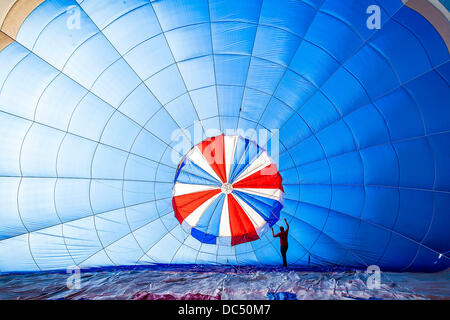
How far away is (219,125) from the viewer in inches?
200

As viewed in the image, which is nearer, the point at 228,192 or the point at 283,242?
the point at 283,242

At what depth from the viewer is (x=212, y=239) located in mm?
5316

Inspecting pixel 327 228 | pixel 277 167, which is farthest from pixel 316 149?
pixel 327 228

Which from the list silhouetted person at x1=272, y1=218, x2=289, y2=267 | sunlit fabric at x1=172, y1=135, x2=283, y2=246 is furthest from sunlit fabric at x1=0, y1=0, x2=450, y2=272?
silhouetted person at x1=272, y1=218, x2=289, y2=267

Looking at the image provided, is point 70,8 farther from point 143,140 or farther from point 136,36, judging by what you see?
point 143,140

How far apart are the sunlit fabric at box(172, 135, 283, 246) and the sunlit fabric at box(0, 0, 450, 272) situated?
0.33 feet

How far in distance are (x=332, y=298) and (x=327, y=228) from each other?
85.8 inches

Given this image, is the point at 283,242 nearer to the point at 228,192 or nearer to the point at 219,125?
the point at 228,192

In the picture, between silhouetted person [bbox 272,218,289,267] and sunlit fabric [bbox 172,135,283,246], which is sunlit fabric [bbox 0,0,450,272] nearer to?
sunlit fabric [bbox 172,135,283,246]

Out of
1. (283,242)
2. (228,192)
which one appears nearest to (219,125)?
(228,192)

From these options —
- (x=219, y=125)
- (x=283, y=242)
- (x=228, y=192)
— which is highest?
(x=219, y=125)

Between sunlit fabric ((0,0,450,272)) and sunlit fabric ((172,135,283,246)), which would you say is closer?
sunlit fabric ((0,0,450,272))

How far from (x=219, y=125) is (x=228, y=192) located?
4.07 feet

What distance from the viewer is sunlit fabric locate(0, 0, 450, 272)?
414 centimetres
